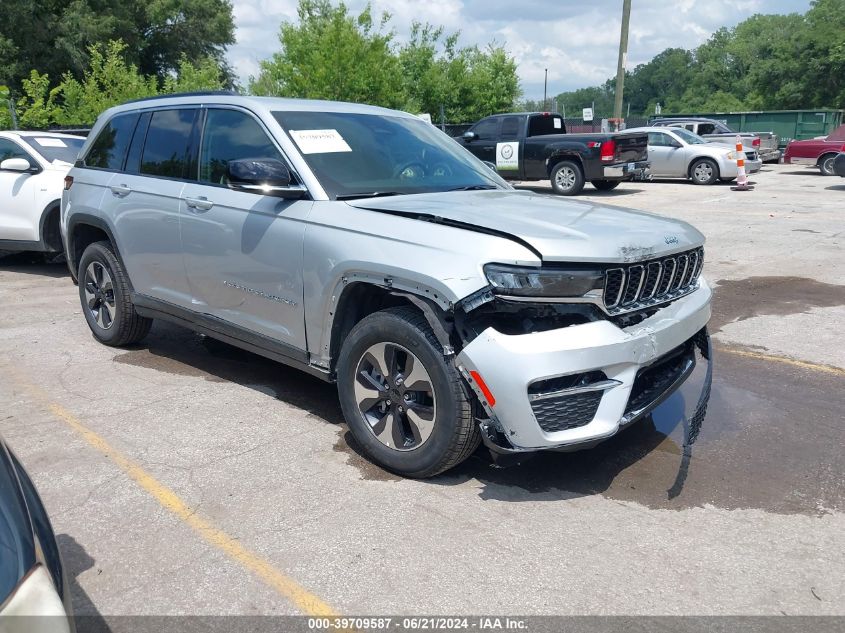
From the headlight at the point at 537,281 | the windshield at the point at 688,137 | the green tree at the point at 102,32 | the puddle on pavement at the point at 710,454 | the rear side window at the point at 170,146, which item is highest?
the green tree at the point at 102,32

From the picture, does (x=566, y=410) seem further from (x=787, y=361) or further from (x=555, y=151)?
(x=555, y=151)

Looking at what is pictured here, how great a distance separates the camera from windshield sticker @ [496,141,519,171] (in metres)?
18.7

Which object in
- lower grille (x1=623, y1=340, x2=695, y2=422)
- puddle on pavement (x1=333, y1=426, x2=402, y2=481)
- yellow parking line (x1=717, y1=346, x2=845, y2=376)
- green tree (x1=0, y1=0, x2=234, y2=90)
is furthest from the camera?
green tree (x1=0, y1=0, x2=234, y2=90)

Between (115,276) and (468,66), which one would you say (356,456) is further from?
(468,66)

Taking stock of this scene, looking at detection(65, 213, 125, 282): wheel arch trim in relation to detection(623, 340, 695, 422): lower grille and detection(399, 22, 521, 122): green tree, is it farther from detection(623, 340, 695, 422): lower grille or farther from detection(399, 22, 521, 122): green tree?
detection(399, 22, 521, 122): green tree

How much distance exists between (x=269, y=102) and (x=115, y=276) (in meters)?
1.96

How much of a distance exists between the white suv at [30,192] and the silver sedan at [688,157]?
1518 cm

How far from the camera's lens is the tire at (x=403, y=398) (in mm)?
3451

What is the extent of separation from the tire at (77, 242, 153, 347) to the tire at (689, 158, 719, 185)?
59.2 ft

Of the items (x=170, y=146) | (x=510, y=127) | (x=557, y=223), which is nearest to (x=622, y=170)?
(x=510, y=127)

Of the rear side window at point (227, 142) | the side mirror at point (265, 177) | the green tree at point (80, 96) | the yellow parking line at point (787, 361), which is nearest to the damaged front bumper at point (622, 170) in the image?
the green tree at point (80, 96)

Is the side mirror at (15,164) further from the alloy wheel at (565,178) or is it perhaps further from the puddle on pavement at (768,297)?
the alloy wheel at (565,178)

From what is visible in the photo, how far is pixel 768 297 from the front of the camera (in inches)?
298

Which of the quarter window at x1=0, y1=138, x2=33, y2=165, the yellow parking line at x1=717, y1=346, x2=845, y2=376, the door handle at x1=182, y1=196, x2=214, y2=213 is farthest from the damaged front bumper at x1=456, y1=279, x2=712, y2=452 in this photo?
the quarter window at x1=0, y1=138, x2=33, y2=165
